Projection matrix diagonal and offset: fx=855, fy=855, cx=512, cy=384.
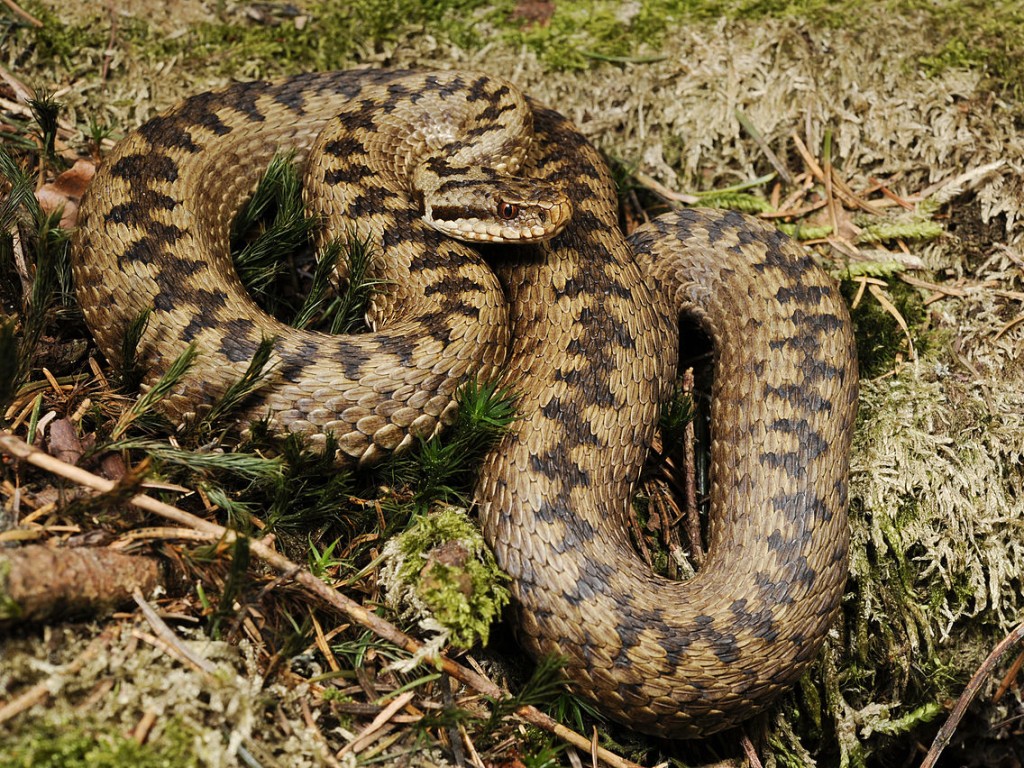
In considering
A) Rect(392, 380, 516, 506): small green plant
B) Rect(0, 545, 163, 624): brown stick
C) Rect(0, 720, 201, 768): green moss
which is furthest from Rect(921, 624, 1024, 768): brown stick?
Rect(0, 545, 163, 624): brown stick

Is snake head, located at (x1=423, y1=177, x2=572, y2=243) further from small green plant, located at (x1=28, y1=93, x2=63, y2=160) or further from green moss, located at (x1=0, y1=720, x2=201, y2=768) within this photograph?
green moss, located at (x1=0, y1=720, x2=201, y2=768)

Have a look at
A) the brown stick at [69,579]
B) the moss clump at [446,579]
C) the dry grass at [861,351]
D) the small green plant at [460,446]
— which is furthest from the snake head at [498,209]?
the brown stick at [69,579]

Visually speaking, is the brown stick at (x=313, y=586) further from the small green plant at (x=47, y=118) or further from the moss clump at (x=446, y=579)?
the small green plant at (x=47, y=118)

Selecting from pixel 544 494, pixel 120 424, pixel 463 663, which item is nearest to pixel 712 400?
pixel 544 494

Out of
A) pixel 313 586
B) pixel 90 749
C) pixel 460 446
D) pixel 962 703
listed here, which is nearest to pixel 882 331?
pixel 962 703

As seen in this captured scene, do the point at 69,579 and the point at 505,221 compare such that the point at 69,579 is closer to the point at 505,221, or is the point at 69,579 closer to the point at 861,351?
the point at 505,221

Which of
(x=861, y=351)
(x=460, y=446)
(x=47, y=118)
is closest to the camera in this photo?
(x=460, y=446)
